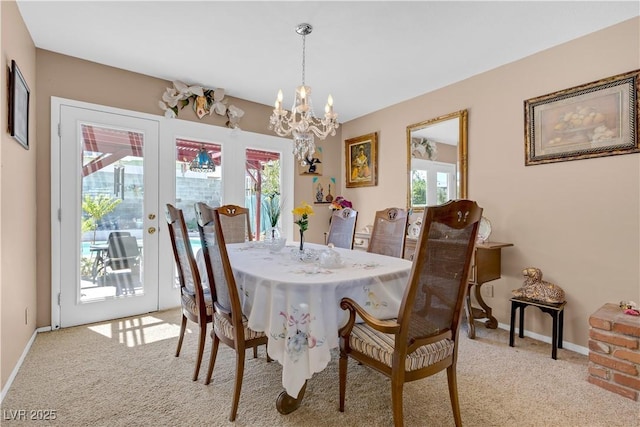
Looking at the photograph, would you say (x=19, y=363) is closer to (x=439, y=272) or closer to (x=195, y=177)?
(x=195, y=177)

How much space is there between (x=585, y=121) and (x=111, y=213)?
4.25m

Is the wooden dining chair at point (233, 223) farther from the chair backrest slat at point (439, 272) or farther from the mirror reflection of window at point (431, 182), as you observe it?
the chair backrest slat at point (439, 272)

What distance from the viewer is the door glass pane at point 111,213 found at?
9.91ft

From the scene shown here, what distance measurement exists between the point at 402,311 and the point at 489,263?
1.90m

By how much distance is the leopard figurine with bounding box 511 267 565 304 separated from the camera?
248cm

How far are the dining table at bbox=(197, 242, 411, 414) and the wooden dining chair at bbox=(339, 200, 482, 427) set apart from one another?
0.37 ft

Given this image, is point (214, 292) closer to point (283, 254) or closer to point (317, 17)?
point (283, 254)

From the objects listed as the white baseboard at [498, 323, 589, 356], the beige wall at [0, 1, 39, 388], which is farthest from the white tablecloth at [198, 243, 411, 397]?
the white baseboard at [498, 323, 589, 356]

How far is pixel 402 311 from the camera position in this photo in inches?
52.2

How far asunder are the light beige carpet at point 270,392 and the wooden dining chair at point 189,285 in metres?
0.25

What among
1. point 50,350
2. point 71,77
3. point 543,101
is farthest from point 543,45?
point 50,350

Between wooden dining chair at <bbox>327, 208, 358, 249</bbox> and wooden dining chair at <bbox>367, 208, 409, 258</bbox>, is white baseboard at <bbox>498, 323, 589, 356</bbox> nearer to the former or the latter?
wooden dining chair at <bbox>367, 208, 409, 258</bbox>

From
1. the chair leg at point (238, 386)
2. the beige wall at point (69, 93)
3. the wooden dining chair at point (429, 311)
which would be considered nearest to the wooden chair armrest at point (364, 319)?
the wooden dining chair at point (429, 311)

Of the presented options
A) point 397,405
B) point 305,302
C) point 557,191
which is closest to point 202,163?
point 305,302
